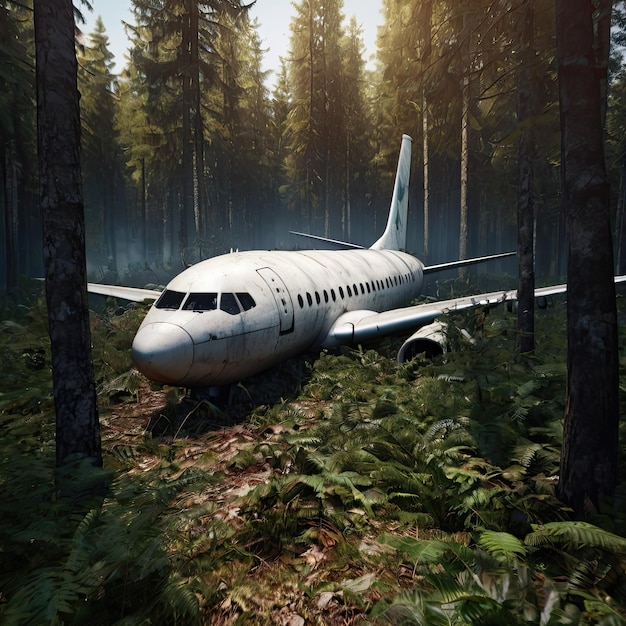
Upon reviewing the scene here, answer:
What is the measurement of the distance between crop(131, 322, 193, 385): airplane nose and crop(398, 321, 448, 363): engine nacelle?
16.8ft

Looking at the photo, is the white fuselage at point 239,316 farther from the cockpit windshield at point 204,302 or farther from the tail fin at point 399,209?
the tail fin at point 399,209

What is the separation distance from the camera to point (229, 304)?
24.7 feet

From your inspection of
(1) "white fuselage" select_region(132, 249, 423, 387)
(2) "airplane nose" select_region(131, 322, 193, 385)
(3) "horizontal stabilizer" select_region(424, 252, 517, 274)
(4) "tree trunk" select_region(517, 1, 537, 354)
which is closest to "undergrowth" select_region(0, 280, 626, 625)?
(2) "airplane nose" select_region(131, 322, 193, 385)

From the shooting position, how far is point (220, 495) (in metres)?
4.91

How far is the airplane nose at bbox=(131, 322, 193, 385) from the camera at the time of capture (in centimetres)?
639

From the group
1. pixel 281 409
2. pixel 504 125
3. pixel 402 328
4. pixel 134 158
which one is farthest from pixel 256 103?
pixel 281 409

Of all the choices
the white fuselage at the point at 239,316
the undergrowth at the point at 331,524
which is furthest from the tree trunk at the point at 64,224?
the white fuselage at the point at 239,316

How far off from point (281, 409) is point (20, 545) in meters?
4.54

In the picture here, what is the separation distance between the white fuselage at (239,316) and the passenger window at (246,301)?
0.02m

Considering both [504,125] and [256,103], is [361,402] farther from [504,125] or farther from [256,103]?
[256,103]

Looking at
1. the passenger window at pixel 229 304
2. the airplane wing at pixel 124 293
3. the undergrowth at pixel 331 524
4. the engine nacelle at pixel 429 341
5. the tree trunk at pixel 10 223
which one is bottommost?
the undergrowth at pixel 331 524

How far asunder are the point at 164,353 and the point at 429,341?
5.76m

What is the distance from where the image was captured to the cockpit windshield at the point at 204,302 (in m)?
7.36

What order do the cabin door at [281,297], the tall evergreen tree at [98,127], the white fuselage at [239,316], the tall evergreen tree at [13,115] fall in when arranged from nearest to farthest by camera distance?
the white fuselage at [239,316]
the cabin door at [281,297]
the tall evergreen tree at [13,115]
the tall evergreen tree at [98,127]
